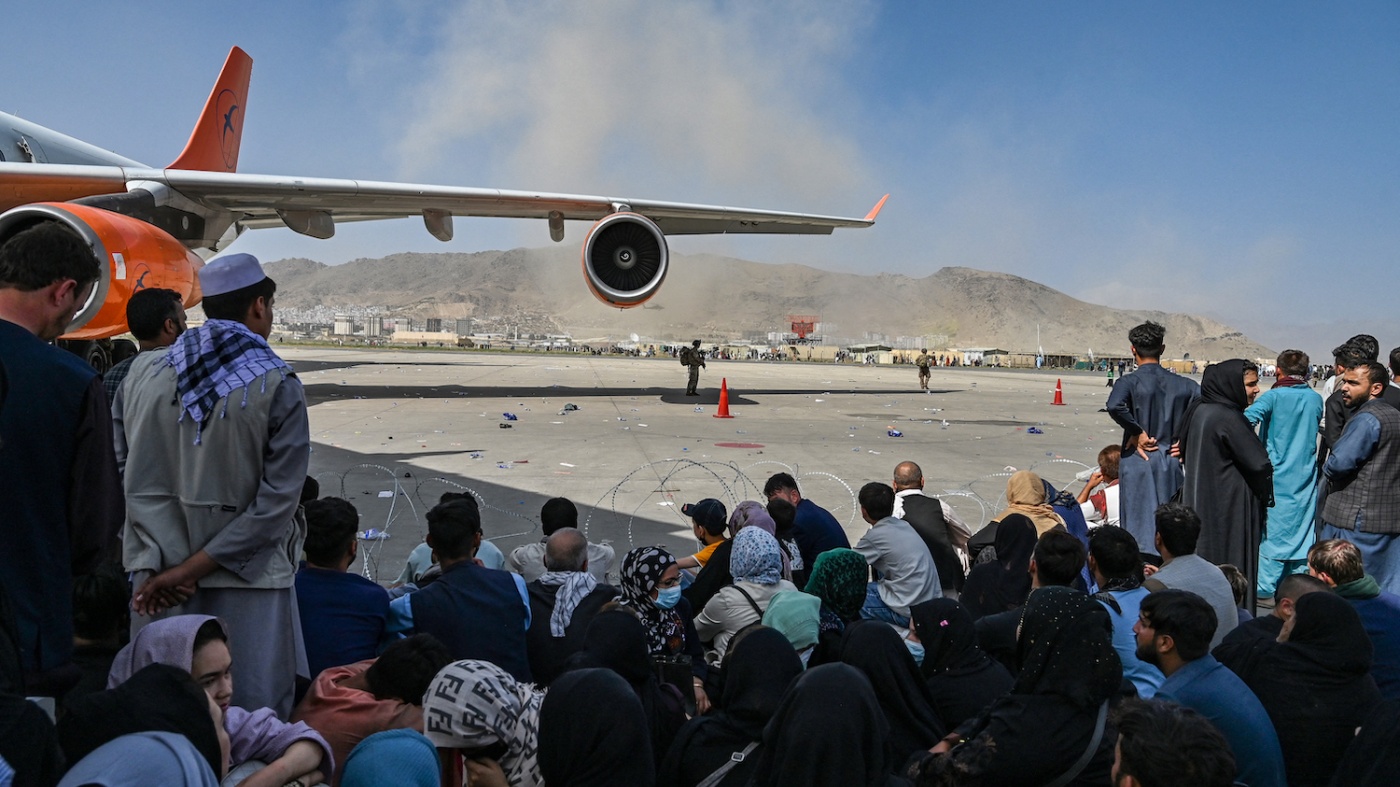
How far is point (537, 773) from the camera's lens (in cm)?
247

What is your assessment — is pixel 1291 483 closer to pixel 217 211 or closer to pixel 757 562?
pixel 757 562

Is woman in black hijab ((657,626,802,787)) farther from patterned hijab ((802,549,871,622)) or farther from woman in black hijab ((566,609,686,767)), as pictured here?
patterned hijab ((802,549,871,622))

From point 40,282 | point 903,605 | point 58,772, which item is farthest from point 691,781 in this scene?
point 40,282

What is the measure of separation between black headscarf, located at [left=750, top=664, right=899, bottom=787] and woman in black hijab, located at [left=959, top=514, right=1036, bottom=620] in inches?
73.0

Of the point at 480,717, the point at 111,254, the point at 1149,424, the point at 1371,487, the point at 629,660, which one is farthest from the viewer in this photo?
the point at 111,254

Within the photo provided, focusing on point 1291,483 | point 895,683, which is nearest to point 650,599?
point 895,683

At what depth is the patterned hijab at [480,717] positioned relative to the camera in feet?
7.84

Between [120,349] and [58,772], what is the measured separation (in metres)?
14.2

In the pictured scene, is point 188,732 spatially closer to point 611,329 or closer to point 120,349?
point 120,349

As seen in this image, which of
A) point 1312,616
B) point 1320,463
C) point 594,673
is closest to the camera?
point 594,673

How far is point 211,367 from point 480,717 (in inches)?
50.5

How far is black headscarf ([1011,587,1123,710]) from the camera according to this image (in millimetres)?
2494

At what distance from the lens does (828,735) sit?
2.26 m

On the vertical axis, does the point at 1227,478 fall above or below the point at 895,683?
above
